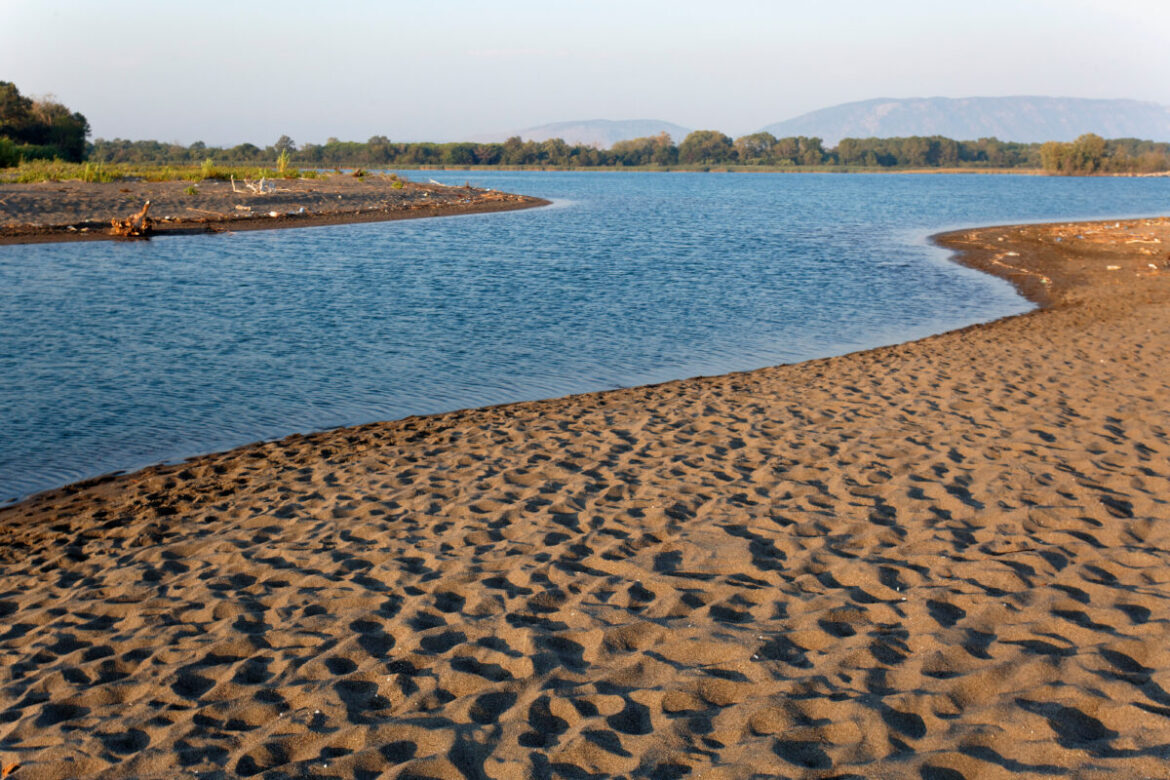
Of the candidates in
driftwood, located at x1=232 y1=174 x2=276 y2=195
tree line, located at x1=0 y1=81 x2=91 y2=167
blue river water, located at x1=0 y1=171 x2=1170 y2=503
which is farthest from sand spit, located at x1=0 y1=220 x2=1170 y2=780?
tree line, located at x1=0 y1=81 x2=91 y2=167

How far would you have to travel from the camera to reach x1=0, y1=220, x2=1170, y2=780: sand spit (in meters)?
3.57

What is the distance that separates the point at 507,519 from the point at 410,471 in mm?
1628

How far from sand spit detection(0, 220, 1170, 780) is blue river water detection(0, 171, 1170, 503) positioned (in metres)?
1.81

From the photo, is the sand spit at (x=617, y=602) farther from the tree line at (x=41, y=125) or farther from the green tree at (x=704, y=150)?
the green tree at (x=704, y=150)

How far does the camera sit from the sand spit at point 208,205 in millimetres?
29391

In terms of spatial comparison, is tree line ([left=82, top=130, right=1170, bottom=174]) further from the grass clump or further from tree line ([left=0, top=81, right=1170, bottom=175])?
the grass clump

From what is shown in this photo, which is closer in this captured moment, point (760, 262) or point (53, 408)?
point (53, 408)

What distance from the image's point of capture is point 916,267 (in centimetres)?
2506

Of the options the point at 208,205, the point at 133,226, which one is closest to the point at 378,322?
the point at 133,226

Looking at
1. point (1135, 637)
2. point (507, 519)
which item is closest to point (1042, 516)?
point (1135, 637)

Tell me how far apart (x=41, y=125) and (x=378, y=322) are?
2515 inches

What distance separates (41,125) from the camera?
64.1m

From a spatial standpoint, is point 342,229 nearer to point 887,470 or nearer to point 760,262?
point 760,262

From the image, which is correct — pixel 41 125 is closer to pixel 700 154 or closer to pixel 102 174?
pixel 102 174
